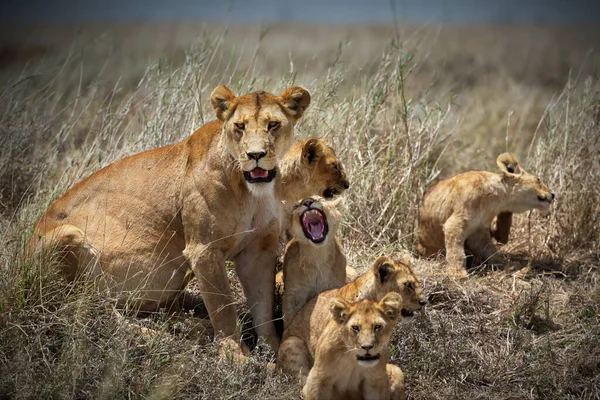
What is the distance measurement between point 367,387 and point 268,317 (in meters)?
1.40

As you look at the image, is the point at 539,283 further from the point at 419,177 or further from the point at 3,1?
the point at 3,1

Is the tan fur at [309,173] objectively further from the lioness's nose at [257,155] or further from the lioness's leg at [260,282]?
the lioness's nose at [257,155]

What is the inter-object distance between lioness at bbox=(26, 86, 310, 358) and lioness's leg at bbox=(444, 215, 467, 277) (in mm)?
1979

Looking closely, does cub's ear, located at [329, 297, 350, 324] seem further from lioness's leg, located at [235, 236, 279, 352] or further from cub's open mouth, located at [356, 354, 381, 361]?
lioness's leg, located at [235, 236, 279, 352]

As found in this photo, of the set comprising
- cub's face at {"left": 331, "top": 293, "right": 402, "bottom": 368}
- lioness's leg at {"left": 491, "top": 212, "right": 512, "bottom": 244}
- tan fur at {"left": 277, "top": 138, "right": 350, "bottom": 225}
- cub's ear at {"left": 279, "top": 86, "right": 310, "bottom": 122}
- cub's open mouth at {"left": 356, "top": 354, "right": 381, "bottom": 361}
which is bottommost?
lioness's leg at {"left": 491, "top": 212, "right": 512, "bottom": 244}

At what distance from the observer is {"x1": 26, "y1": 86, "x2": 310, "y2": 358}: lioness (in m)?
6.24

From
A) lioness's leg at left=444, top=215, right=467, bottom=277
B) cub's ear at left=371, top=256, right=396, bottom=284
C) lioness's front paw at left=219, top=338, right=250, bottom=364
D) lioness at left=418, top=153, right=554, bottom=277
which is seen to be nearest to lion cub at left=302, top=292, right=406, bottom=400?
cub's ear at left=371, top=256, right=396, bottom=284

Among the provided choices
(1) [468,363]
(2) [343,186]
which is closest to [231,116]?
(2) [343,186]

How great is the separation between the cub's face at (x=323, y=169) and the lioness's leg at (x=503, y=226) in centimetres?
208

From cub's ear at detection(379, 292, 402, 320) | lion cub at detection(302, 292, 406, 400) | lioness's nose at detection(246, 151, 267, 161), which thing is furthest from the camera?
lioness's nose at detection(246, 151, 267, 161)

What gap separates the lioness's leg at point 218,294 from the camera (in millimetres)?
6324

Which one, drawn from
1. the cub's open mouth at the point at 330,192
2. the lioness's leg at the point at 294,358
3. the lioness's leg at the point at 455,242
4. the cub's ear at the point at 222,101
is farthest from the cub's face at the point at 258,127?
the lioness's leg at the point at 455,242

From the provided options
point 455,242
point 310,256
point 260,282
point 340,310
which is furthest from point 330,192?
point 340,310

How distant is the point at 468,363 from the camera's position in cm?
648
